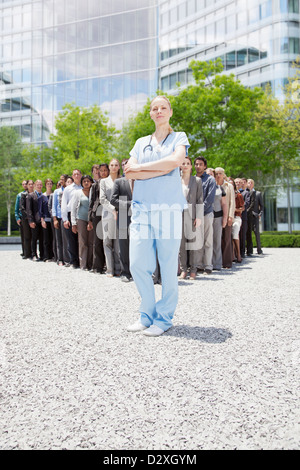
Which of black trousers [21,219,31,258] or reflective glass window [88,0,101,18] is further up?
reflective glass window [88,0,101,18]

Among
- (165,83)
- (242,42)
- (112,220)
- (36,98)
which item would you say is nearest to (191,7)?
(165,83)

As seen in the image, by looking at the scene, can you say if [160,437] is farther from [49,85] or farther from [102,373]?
[49,85]

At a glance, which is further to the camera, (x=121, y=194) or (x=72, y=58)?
(x=72, y=58)

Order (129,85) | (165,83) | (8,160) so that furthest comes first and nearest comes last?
(129,85) < (165,83) < (8,160)

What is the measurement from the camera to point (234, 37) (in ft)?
146

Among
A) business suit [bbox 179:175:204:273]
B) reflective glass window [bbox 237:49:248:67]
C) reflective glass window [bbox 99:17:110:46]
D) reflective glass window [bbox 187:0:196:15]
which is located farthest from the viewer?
reflective glass window [bbox 99:17:110:46]

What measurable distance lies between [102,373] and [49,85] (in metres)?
55.8

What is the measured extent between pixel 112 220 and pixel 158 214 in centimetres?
525

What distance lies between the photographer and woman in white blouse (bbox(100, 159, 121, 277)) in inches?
364

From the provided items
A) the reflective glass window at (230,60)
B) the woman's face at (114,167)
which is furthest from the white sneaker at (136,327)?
the reflective glass window at (230,60)

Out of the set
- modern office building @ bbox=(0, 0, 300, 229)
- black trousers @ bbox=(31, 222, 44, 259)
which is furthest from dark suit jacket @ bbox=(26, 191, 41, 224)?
Answer: modern office building @ bbox=(0, 0, 300, 229)

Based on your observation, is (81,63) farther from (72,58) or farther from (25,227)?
(25,227)

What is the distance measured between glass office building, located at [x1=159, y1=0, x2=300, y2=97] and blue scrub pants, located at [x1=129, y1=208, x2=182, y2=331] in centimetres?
3963

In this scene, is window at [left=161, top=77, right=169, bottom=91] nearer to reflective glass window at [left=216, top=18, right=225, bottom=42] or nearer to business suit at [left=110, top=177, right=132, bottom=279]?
reflective glass window at [left=216, top=18, right=225, bottom=42]
